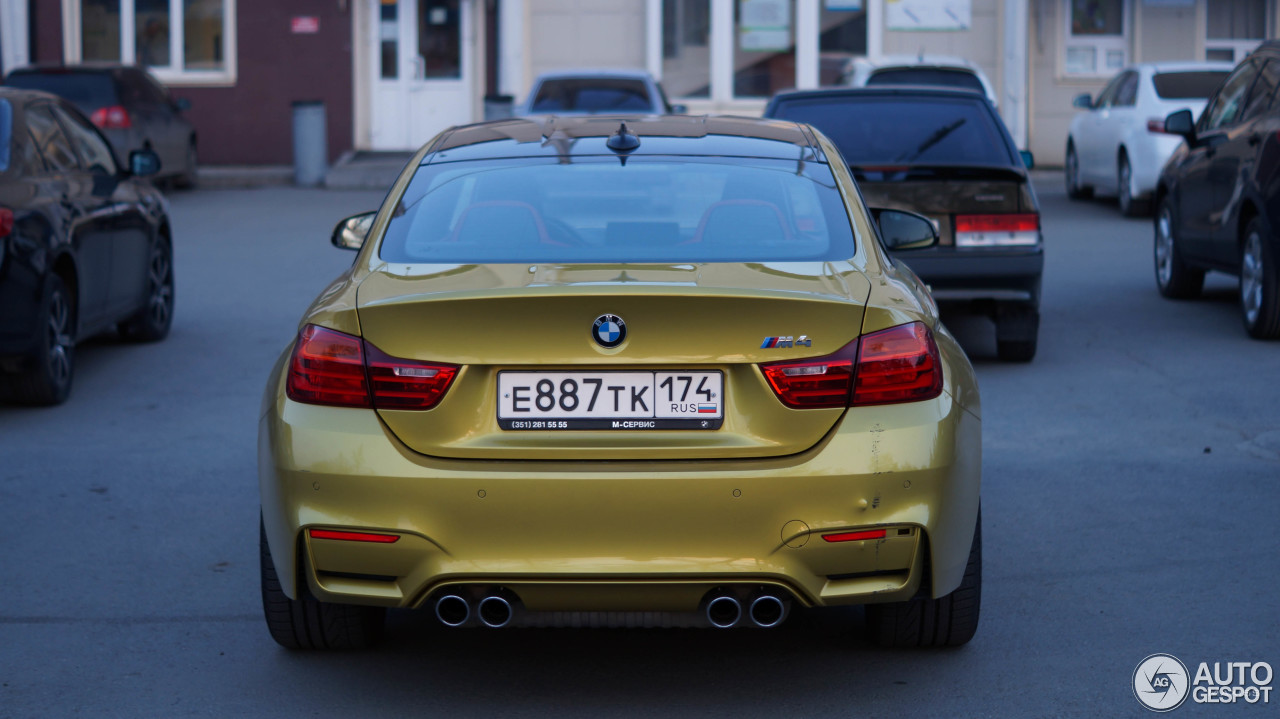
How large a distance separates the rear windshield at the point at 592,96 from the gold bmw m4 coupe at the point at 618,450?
14.5m

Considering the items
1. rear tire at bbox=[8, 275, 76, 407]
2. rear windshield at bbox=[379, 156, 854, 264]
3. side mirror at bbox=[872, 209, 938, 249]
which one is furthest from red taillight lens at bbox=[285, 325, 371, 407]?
rear tire at bbox=[8, 275, 76, 407]

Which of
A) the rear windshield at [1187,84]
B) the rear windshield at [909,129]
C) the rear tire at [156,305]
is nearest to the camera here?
the rear windshield at [909,129]

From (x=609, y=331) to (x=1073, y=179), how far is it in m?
18.1

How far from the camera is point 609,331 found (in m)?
3.77

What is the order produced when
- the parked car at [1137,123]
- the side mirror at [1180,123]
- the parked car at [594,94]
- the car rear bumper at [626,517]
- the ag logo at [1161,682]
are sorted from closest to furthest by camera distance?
the car rear bumper at [626,517] < the ag logo at [1161,682] < the side mirror at [1180,123] < the parked car at [1137,123] < the parked car at [594,94]

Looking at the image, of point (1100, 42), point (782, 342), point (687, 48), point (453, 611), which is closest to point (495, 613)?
point (453, 611)

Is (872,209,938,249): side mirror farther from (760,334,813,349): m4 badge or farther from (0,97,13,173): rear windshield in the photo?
(0,97,13,173): rear windshield

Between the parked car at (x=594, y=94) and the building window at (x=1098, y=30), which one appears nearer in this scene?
the parked car at (x=594, y=94)

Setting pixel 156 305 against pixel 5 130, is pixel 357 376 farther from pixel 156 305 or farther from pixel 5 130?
pixel 156 305

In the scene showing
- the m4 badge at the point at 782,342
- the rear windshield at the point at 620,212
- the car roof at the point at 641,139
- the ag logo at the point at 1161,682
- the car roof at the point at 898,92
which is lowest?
the ag logo at the point at 1161,682

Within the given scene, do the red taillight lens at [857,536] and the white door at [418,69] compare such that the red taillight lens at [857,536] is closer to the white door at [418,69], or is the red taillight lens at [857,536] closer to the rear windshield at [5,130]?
the rear windshield at [5,130]

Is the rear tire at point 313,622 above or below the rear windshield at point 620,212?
below

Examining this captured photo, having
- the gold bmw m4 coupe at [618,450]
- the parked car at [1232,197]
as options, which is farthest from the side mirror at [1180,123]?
the gold bmw m4 coupe at [618,450]

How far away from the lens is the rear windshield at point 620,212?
437 centimetres
